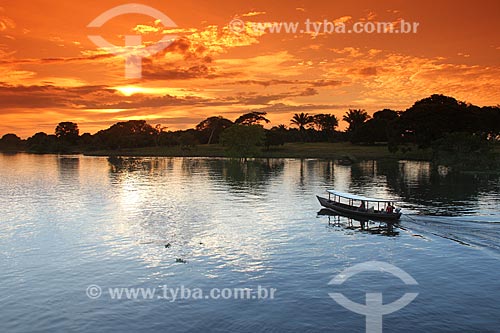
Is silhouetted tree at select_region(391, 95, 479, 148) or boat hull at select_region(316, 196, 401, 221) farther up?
silhouetted tree at select_region(391, 95, 479, 148)

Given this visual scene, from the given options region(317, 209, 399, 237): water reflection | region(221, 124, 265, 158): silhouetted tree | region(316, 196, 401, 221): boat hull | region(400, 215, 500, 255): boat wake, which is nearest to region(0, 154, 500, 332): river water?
region(400, 215, 500, 255): boat wake

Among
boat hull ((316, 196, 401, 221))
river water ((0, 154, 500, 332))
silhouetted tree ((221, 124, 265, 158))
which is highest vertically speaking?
silhouetted tree ((221, 124, 265, 158))

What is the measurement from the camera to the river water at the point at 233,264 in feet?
95.1

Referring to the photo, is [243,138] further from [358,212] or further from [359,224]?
[359,224]

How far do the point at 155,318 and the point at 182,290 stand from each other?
15.3 ft

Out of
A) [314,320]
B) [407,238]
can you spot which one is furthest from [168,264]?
[407,238]

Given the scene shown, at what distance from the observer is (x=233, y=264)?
130 ft

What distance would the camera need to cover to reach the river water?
2900 cm

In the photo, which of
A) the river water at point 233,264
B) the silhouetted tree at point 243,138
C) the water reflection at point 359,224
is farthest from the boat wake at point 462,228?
the silhouetted tree at point 243,138

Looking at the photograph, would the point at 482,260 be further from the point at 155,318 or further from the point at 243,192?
the point at 243,192

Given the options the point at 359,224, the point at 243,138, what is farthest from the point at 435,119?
the point at 359,224

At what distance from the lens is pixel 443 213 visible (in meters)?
63.7

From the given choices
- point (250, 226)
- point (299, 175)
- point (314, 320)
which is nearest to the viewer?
point (314, 320)

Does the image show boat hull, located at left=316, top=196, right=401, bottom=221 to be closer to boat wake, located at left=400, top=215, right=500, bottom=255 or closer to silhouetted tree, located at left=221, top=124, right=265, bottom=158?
boat wake, located at left=400, top=215, right=500, bottom=255
